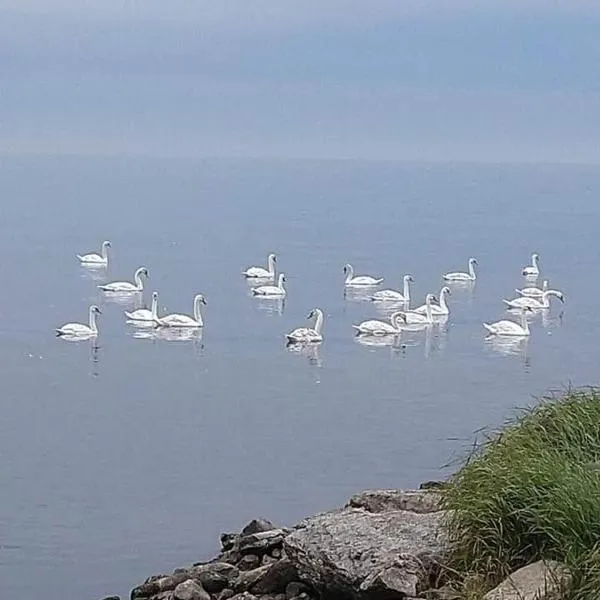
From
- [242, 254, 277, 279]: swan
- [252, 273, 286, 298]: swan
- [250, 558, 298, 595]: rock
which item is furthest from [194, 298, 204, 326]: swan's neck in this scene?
[250, 558, 298, 595]: rock

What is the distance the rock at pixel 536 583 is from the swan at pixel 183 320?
21.9m

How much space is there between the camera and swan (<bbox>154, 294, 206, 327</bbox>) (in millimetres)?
27938

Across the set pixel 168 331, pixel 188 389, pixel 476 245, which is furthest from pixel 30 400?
pixel 476 245

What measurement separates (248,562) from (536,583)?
10.6ft

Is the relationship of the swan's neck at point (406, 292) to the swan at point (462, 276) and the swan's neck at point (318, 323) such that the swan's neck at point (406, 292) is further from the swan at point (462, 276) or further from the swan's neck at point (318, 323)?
the swan's neck at point (318, 323)

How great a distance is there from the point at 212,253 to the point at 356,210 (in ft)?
94.5

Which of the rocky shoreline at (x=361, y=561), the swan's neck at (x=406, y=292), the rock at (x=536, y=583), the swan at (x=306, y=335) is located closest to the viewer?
the rock at (x=536, y=583)

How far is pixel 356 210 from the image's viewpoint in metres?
72.7

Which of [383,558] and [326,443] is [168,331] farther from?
[383,558]

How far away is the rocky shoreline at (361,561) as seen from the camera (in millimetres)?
6680

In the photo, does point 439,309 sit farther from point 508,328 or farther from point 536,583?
point 536,583

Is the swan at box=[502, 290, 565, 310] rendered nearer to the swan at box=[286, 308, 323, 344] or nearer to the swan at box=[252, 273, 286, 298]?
the swan at box=[252, 273, 286, 298]

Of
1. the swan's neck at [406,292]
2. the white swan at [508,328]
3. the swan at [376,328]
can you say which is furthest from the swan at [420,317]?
the swan's neck at [406,292]

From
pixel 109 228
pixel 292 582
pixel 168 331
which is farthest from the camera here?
pixel 109 228
